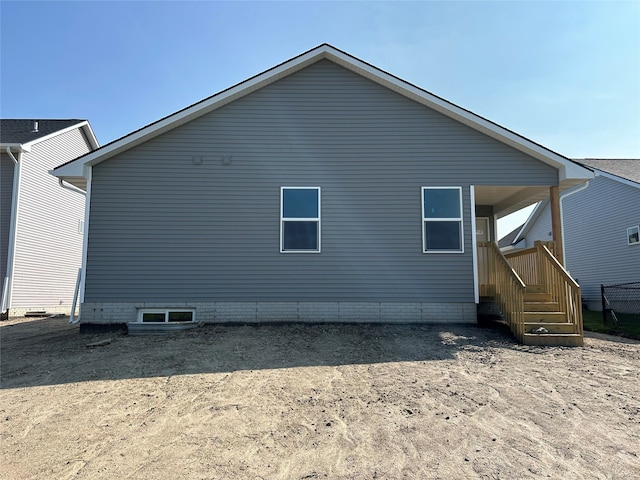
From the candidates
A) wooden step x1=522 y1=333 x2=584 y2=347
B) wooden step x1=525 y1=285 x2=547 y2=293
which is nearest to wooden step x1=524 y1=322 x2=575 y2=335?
wooden step x1=522 y1=333 x2=584 y2=347

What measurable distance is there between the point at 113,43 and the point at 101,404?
29.1 feet

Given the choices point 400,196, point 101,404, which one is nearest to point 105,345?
point 101,404

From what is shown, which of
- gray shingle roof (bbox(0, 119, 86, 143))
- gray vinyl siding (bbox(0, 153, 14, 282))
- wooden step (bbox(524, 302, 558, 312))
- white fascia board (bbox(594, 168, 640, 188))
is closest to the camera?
wooden step (bbox(524, 302, 558, 312))

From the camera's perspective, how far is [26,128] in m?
15.1

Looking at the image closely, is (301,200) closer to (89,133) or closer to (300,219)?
(300,219)

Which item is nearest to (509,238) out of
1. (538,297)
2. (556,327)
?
(538,297)

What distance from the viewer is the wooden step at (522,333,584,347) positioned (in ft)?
23.6

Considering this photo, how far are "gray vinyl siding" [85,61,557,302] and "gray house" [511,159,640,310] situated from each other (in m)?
8.44

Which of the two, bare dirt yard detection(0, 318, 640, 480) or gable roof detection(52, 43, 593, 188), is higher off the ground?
gable roof detection(52, 43, 593, 188)

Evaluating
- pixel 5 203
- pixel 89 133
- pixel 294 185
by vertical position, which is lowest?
pixel 294 185

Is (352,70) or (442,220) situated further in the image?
(352,70)

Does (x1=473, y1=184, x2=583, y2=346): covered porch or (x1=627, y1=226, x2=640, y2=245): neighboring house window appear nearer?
(x1=473, y1=184, x2=583, y2=346): covered porch

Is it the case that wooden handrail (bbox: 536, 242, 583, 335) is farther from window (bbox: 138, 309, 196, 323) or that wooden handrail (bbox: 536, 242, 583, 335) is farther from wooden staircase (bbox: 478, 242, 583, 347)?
window (bbox: 138, 309, 196, 323)

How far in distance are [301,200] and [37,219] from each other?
1027 centimetres
